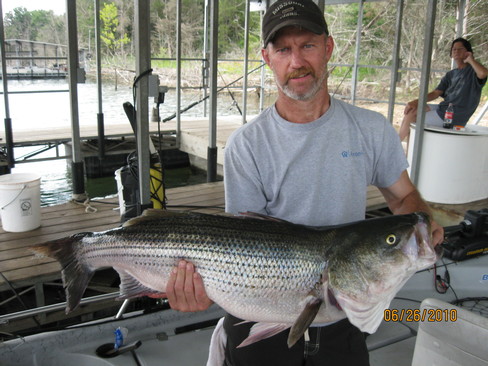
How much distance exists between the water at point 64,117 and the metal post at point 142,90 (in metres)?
5.28

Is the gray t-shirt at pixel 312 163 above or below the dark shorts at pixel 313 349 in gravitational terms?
above

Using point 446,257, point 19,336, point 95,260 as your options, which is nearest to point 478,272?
point 446,257

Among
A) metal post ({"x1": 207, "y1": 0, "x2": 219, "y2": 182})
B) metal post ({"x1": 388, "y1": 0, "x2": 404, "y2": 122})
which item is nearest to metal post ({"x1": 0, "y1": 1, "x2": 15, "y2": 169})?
metal post ({"x1": 207, "y1": 0, "x2": 219, "y2": 182})

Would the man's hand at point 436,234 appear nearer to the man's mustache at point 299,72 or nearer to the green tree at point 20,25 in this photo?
the man's mustache at point 299,72

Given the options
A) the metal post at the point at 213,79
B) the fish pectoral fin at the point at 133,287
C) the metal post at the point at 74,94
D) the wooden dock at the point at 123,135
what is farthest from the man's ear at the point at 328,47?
the wooden dock at the point at 123,135

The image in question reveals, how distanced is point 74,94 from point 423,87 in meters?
3.86

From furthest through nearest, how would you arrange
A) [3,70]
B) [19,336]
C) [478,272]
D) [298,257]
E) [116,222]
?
[3,70], [116,222], [478,272], [19,336], [298,257]

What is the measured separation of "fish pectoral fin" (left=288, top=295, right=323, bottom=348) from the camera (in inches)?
63.8

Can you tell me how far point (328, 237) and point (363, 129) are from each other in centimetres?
56

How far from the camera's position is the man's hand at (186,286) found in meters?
1.79

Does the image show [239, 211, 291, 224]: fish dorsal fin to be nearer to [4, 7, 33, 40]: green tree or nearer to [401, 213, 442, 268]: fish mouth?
[401, 213, 442, 268]: fish mouth

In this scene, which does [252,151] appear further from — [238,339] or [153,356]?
[153,356]

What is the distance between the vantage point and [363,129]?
2041 millimetres

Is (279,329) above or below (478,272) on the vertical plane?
above
